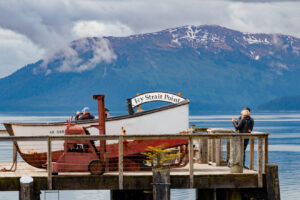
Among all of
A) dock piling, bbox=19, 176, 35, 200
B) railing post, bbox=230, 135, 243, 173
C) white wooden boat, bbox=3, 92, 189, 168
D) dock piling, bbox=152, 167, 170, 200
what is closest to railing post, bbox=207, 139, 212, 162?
white wooden boat, bbox=3, 92, 189, 168

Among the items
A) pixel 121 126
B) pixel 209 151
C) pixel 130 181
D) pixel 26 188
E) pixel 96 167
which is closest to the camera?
pixel 26 188

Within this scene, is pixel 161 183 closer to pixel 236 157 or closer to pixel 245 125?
pixel 236 157

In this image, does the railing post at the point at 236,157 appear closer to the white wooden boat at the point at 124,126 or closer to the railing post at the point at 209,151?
the white wooden boat at the point at 124,126

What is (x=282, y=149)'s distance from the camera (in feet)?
259

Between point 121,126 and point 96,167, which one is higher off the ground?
point 121,126

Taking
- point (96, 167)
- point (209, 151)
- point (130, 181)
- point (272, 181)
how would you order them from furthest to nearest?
point (209, 151), point (96, 167), point (272, 181), point (130, 181)

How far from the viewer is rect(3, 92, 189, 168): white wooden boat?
1655cm

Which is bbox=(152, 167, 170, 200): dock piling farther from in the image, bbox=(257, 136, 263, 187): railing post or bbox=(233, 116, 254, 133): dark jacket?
bbox=(233, 116, 254, 133): dark jacket

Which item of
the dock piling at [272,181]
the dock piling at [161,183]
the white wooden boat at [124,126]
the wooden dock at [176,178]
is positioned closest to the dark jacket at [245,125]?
the wooden dock at [176,178]

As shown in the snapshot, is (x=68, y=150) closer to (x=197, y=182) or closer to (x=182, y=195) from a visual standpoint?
(x=197, y=182)

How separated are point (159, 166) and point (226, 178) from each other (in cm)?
182

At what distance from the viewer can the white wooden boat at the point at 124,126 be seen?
16.5 m

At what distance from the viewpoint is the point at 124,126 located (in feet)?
55.4

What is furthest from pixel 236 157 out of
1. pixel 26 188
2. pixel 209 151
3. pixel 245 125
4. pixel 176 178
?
pixel 26 188
